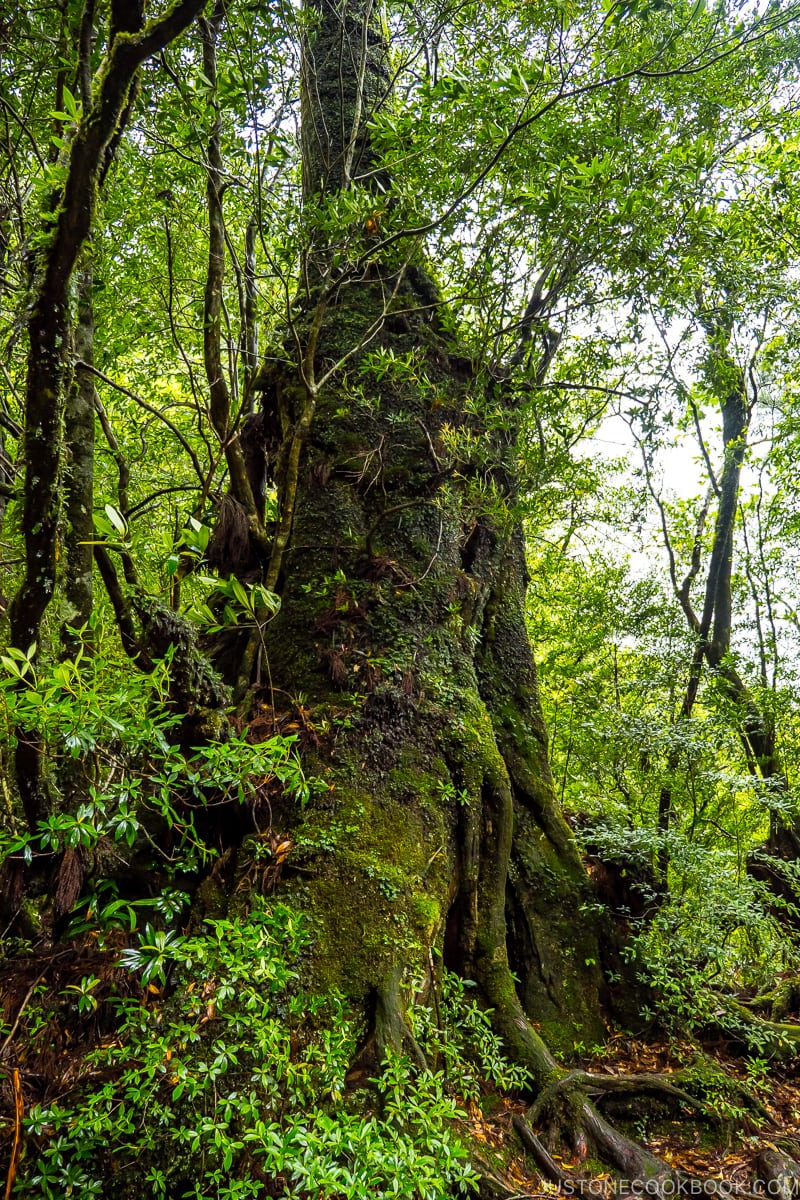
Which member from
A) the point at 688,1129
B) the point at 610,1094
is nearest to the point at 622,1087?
the point at 610,1094

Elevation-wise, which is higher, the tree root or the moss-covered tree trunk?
the moss-covered tree trunk

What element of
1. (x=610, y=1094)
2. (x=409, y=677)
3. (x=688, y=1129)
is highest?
(x=409, y=677)

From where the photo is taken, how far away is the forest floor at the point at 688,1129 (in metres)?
3.12

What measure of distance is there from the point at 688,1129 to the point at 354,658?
11.5 ft

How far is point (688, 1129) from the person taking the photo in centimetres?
380

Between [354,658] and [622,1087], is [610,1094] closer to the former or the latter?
[622,1087]

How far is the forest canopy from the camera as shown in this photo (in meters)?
2.40

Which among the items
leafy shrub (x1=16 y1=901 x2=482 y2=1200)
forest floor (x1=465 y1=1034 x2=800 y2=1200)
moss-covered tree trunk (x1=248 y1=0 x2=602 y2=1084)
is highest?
moss-covered tree trunk (x1=248 y1=0 x2=602 y2=1084)

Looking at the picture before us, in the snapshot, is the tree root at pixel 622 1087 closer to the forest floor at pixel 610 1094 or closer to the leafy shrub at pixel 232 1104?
the forest floor at pixel 610 1094

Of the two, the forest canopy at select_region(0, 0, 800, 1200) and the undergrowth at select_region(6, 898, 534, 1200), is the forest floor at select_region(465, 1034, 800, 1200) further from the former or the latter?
the undergrowth at select_region(6, 898, 534, 1200)

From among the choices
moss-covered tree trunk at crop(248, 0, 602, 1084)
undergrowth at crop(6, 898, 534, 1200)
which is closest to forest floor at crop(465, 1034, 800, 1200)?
moss-covered tree trunk at crop(248, 0, 602, 1084)

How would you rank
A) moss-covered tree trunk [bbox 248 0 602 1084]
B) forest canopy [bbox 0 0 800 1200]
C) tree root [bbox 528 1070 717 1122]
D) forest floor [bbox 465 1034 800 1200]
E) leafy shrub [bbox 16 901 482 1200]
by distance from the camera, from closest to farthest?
leafy shrub [bbox 16 901 482 1200], forest canopy [bbox 0 0 800 1200], forest floor [bbox 465 1034 800 1200], moss-covered tree trunk [bbox 248 0 602 1084], tree root [bbox 528 1070 717 1122]

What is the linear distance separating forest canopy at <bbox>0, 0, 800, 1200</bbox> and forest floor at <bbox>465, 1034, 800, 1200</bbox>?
3 cm

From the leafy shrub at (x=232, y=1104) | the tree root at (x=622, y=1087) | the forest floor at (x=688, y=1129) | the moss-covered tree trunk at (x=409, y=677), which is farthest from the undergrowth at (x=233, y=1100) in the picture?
the tree root at (x=622, y=1087)
